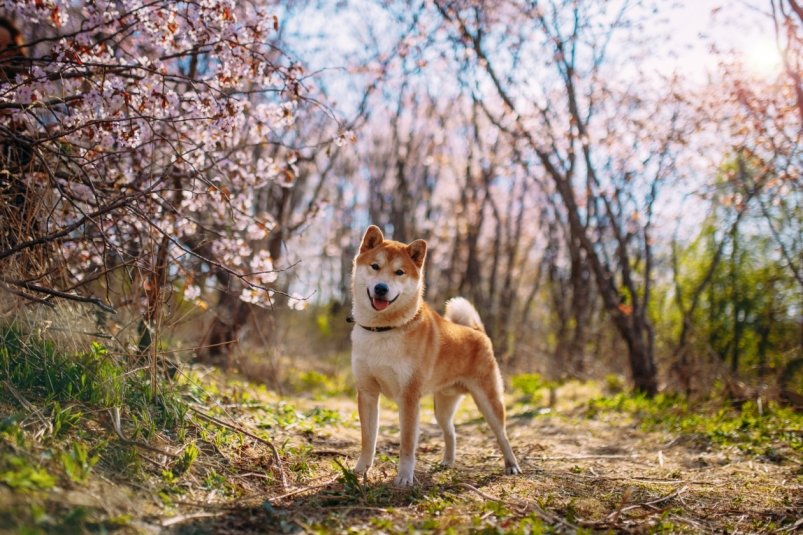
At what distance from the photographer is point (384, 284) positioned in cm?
426

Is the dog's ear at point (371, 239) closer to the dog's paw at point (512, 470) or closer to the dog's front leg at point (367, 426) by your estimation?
the dog's front leg at point (367, 426)

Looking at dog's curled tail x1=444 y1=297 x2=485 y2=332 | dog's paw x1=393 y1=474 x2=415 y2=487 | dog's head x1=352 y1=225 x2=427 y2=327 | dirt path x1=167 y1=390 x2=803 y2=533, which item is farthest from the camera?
dog's curled tail x1=444 y1=297 x2=485 y2=332

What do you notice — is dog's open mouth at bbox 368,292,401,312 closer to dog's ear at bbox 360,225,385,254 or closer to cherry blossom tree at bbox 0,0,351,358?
dog's ear at bbox 360,225,385,254

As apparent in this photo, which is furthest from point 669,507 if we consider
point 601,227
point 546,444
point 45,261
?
point 601,227

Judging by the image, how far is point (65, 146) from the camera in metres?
4.64

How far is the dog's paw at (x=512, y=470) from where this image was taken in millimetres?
4750

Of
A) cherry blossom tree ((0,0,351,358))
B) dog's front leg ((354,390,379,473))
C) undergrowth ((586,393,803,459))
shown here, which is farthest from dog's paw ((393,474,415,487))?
undergrowth ((586,393,803,459))

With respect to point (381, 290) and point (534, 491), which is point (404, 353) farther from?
point (534, 491)

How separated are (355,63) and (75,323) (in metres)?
12.5

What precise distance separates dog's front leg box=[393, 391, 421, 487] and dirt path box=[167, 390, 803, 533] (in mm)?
133

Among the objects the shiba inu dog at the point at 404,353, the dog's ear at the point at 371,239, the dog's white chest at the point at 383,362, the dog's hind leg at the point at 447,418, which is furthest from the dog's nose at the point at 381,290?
the dog's hind leg at the point at 447,418

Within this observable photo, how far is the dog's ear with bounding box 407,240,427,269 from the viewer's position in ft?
15.8

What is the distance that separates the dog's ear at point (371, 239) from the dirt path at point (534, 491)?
1807 mm

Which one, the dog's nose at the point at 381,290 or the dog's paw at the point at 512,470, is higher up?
the dog's nose at the point at 381,290
